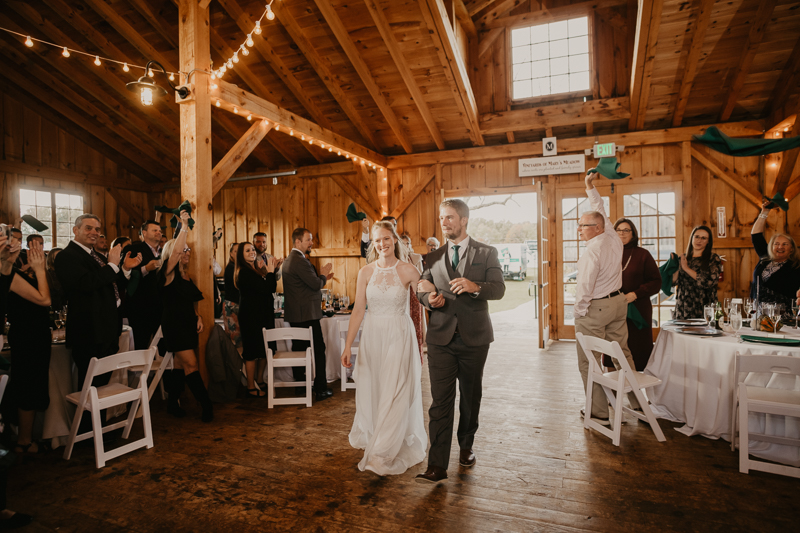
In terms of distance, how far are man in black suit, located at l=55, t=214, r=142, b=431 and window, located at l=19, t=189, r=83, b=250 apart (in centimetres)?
680

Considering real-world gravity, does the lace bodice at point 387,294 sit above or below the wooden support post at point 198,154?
below

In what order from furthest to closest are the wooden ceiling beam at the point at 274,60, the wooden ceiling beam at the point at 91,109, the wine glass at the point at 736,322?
the wooden ceiling beam at the point at 91,109, the wooden ceiling beam at the point at 274,60, the wine glass at the point at 736,322

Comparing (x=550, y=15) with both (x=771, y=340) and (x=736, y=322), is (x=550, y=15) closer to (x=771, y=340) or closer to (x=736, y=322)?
(x=736, y=322)

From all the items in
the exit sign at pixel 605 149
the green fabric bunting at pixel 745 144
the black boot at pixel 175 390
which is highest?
the exit sign at pixel 605 149

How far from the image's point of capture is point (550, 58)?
758 centimetres

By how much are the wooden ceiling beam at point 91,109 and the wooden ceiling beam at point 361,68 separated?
16.4 ft

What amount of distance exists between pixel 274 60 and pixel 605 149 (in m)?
5.37

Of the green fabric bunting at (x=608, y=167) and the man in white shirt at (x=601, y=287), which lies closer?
the man in white shirt at (x=601, y=287)

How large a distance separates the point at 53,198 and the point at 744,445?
457 inches

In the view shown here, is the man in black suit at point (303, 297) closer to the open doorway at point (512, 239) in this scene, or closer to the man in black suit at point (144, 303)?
the man in black suit at point (144, 303)

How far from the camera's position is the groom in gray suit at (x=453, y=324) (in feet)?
9.26

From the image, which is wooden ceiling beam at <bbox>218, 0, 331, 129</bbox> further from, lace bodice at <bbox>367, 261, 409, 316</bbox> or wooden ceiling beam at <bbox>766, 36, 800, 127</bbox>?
wooden ceiling beam at <bbox>766, 36, 800, 127</bbox>

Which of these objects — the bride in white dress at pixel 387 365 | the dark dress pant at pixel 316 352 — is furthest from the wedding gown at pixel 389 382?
the dark dress pant at pixel 316 352

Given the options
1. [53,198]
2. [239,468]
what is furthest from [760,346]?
[53,198]
